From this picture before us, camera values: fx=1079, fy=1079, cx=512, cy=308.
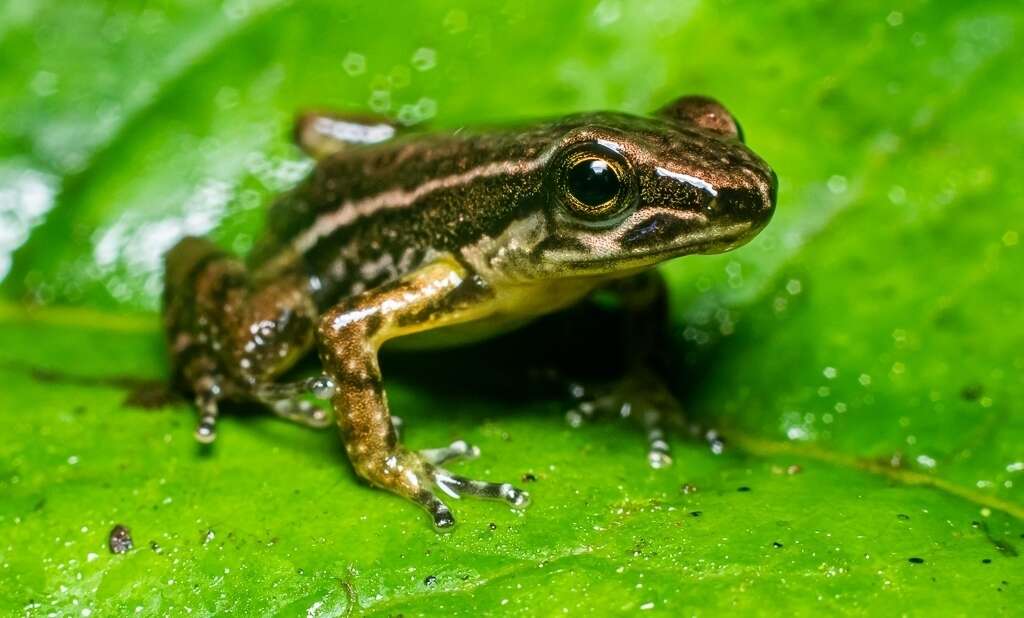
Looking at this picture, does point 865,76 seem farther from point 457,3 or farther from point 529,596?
point 529,596

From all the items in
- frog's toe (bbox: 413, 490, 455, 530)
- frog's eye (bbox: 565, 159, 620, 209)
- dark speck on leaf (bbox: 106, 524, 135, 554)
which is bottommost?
dark speck on leaf (bbox: 106, 524, 135, 554)

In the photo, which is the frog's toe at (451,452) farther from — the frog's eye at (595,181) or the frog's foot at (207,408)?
the frog's eye at (595,181)

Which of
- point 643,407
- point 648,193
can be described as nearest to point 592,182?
point 648,193

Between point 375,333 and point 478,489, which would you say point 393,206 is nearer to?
point 375,333

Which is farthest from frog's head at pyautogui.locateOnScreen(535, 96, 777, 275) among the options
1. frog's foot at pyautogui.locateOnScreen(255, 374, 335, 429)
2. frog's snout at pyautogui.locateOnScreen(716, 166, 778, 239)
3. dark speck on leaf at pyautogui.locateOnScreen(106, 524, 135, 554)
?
dark speck on leaf at pyautogui.locateOnScreen(106, 524, 135, 554)

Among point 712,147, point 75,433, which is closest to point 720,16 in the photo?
point 712,147

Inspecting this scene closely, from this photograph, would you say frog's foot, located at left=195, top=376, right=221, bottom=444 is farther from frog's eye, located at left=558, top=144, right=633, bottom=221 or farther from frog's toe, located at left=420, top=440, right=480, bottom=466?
frog's eye, located at left=558, top=144, right=633, bottom=221

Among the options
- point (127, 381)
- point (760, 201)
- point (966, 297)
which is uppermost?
point (760, 201)
